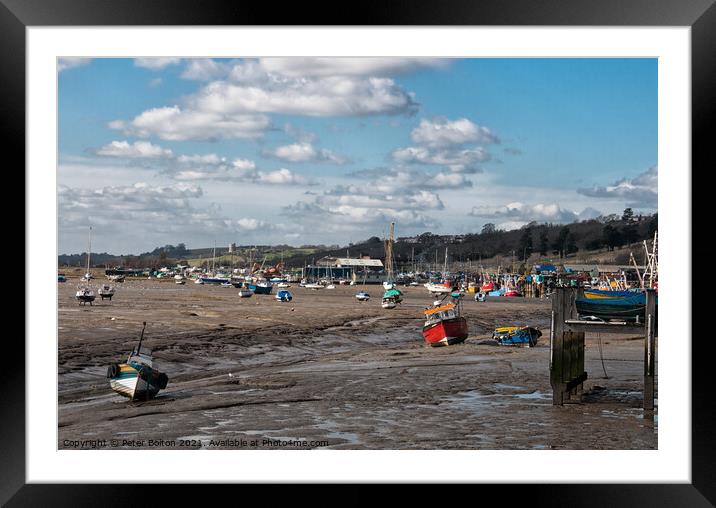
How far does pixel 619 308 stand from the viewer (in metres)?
11.1

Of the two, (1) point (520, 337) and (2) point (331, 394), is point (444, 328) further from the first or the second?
(2) point (331, 394)

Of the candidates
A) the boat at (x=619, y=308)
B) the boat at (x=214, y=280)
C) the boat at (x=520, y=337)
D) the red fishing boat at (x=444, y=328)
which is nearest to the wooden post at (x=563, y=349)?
the boat at (x=619, y=308)

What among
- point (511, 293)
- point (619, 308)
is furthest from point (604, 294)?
point (511, 293)

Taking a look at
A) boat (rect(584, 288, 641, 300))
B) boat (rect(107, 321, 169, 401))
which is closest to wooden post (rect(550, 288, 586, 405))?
boat (rect(584, 288, 641, 300))

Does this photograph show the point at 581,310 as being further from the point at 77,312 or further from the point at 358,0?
the point at 77,312

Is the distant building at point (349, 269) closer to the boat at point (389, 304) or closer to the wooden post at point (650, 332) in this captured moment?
the boat at point (389, 304)

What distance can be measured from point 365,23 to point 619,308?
6.48 meters

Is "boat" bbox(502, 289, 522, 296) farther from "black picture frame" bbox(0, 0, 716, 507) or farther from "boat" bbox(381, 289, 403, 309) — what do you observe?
"black picture frame" bbox(0, 0, 716, 507)

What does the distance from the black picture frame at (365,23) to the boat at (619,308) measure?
4711 millimetres

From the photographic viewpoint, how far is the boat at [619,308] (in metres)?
11.1

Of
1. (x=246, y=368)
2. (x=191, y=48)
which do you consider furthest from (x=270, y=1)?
(x=246, y=368)

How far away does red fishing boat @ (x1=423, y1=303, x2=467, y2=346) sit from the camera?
23.5 meters

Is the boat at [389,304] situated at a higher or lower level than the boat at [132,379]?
Answer: lower

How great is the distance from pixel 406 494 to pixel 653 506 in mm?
1917
